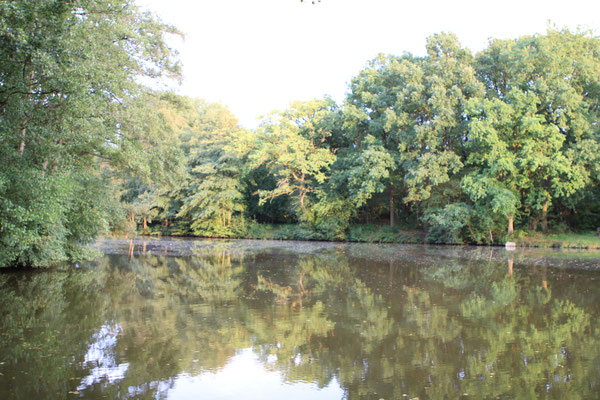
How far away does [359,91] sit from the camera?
35.3 metres

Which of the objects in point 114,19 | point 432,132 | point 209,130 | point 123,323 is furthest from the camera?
point 209,130

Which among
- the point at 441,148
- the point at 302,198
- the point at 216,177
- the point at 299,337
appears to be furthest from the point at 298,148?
the point at 299,337

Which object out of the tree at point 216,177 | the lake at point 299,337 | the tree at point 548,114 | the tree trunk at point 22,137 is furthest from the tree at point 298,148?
the tree trunk at point 22,137

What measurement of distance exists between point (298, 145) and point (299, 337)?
3017cm

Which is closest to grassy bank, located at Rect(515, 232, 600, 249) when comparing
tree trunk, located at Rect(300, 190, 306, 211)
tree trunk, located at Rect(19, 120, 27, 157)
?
tree trunk, located at Rect(300, 190, 306, 211)

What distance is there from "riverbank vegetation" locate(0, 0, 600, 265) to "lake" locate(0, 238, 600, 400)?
3994 millimetres

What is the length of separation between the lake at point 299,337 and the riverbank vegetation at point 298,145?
399 cm

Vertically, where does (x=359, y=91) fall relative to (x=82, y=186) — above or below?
above

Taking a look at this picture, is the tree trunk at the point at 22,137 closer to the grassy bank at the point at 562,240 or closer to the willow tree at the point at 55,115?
the willow tree at the point at 55,115

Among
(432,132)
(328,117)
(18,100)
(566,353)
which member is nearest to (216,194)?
(328,117)

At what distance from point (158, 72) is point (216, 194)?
20.4m

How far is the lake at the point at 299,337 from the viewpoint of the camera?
5746 millimetres

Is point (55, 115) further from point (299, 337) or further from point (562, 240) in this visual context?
point (562, 240)

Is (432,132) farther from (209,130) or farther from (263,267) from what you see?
(209,130)
